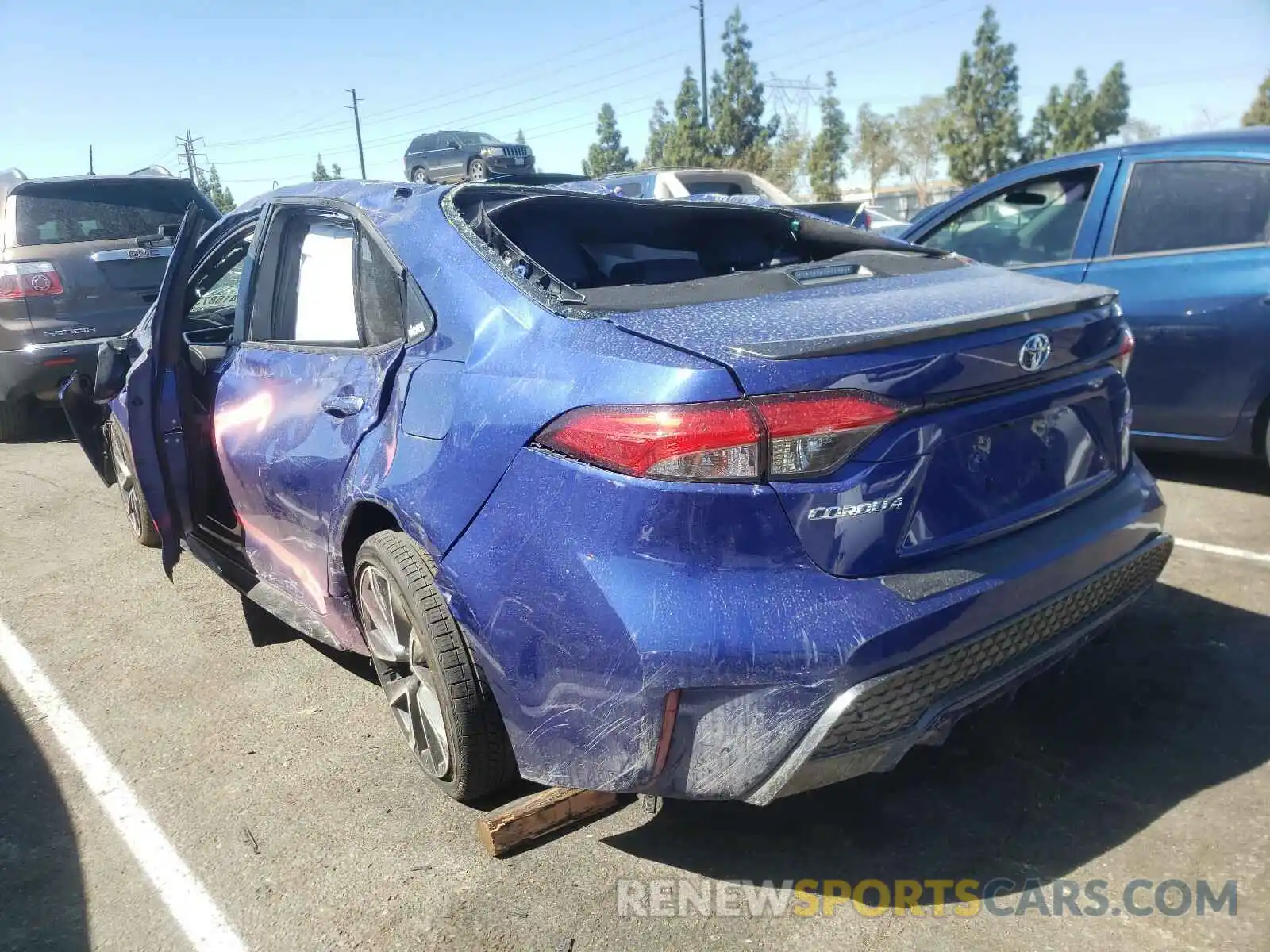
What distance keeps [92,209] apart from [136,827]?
20.2ft

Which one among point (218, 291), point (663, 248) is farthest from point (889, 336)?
point (218, 291)

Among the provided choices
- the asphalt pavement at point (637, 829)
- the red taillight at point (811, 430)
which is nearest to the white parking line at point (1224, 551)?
the asphalt pavement at point (637, 829)

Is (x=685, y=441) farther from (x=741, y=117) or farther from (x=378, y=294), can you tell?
(x=741, y=117)

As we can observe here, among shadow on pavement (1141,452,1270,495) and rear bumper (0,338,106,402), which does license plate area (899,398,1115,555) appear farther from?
rear bumper (0,338,106,402)

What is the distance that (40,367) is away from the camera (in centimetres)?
665

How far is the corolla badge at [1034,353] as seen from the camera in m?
2.11

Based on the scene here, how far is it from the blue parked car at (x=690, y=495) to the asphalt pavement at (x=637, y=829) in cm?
32

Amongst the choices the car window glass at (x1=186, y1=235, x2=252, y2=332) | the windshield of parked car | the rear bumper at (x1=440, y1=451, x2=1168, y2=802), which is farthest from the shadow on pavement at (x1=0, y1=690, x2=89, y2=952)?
the windshield of parked car

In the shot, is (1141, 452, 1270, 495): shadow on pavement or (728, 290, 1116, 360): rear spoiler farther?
(1141, 452, 1270, 495): shadow on pavement

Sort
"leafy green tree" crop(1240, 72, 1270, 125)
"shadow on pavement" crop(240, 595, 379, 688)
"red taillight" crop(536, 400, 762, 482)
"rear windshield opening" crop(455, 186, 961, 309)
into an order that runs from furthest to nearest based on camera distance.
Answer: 1. "leafy green tree" crop(1240, 72, 1270, 125)
2. "shadow on pavement" crop(240, 595, 379, 688)
3. "rear windshield opening" crop(455, 186, 961, 309)
4. "red taillight" crop(536, 400, 762, 482)

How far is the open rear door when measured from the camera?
11.0ft

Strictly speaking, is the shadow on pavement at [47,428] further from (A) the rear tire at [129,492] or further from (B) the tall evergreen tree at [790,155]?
(B) the tall evergreen tree at [790,155]

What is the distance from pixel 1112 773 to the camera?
246cm

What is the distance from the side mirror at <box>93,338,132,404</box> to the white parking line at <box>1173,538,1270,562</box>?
4.44m
